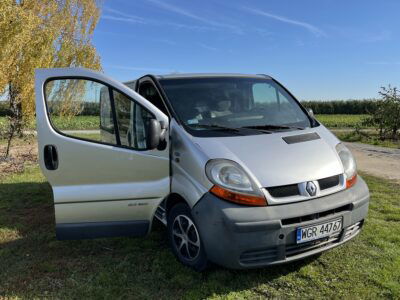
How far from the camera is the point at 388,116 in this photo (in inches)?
695

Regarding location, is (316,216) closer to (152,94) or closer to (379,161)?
(152,94)

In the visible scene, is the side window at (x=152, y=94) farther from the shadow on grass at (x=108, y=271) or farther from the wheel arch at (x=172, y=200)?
the shadow on grass at (x=108, y=271)

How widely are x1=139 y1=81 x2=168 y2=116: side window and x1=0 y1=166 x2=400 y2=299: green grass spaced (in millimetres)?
1583

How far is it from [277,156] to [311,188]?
40 cm

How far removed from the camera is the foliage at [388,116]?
17.4m

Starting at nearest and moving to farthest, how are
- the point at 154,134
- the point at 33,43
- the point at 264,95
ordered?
the point at 154,134
the point at 264,95
the point at 33,43

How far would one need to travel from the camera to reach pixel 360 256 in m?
3.96

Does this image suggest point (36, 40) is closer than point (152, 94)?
No

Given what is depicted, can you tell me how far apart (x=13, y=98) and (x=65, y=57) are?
14.0 ft

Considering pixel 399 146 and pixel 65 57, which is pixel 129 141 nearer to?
pixel 65 57

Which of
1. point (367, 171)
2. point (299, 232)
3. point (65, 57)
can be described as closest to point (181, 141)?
point (299, 232)

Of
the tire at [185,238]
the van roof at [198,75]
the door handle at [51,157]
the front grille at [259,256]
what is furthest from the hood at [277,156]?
the door handle at [51,157]

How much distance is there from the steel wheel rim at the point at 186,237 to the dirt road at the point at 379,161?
247 inches

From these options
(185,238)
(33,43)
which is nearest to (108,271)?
(185,238)
